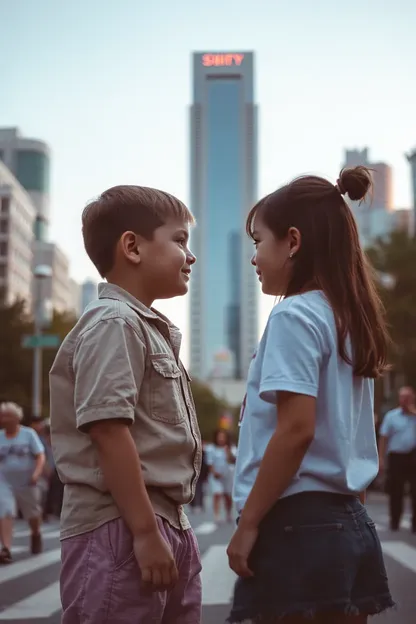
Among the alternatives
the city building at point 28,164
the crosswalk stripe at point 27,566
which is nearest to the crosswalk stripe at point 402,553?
the crosswalk stripe at point 27,566

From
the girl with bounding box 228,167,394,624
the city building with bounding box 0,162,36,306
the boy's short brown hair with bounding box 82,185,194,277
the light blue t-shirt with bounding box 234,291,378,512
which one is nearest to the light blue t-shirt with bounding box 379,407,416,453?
the girl with bounding box 228,167,394,624

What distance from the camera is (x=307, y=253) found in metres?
2.47

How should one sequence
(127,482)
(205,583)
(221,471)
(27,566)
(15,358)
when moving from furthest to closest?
(15,358) < (221,471) < (27,566) < (205,583) < (127,482)

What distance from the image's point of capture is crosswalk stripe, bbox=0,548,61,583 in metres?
8.21

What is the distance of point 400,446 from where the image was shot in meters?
12.5

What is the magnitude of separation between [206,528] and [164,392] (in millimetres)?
13026

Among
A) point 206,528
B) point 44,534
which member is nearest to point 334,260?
point 44,534

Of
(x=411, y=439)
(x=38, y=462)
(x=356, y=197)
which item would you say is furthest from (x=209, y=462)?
(x=356, y=197)

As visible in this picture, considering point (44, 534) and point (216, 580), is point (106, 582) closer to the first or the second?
point (216, 580)

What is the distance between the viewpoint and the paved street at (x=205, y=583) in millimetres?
5859

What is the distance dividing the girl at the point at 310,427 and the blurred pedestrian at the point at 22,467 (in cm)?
808

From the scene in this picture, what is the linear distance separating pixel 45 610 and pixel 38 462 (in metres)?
4.34

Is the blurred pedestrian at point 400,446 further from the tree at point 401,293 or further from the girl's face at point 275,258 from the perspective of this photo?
the tree at point 401,293

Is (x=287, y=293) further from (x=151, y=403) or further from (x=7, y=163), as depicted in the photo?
(x=7, y=163)
